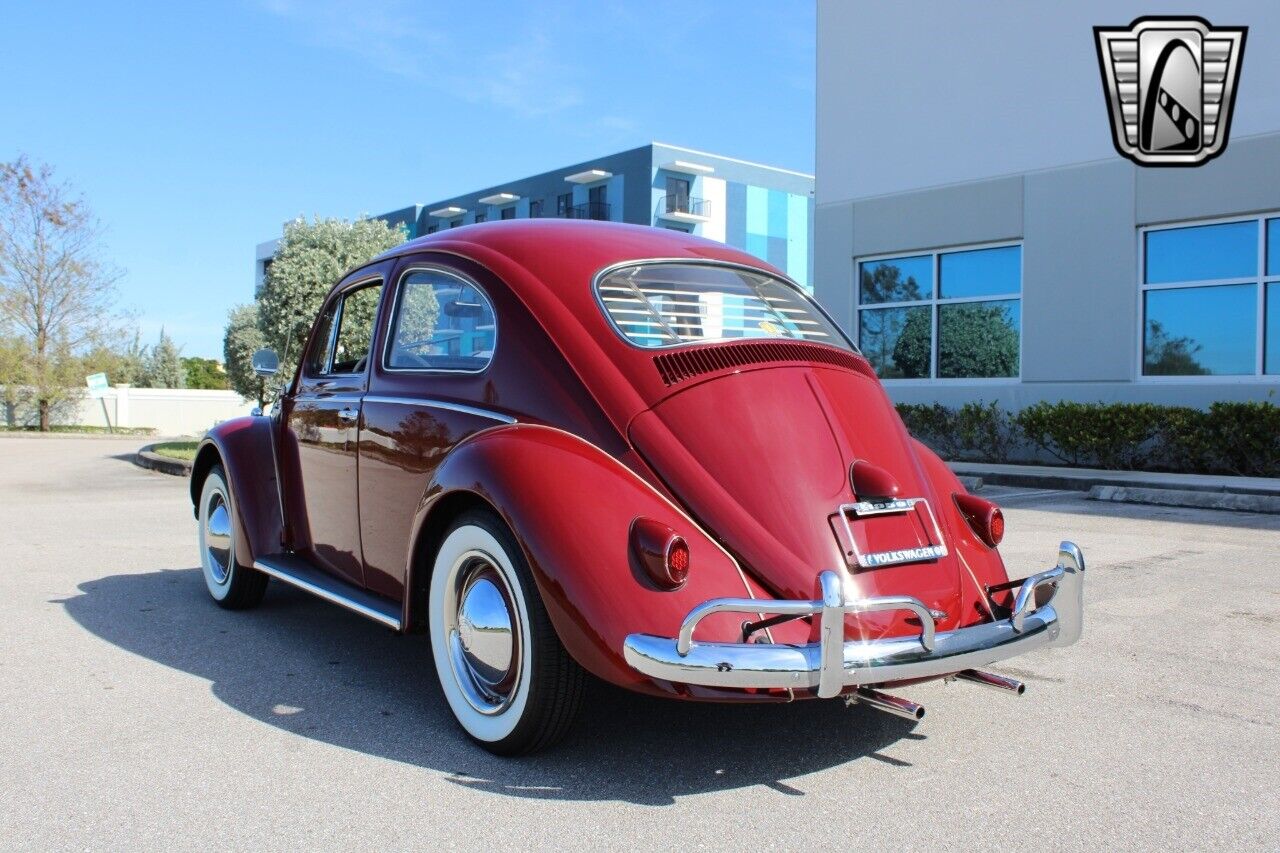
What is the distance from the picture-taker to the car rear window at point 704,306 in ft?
12.7

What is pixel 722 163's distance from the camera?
49.2m

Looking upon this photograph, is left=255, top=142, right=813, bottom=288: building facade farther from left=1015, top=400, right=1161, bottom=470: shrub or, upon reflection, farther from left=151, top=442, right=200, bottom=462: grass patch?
left=1015, top=400, right=1161, bottom=470: shrub

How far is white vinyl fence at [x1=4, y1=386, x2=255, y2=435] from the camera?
118 feet

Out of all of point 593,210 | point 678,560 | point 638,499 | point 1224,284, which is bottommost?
point 678,560

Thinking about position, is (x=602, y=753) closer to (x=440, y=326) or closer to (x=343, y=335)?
(x=440, y=326)

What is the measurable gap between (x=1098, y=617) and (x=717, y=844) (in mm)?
3523

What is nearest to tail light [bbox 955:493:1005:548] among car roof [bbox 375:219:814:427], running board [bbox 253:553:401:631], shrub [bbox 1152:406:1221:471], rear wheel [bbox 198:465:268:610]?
car roof [bbox 375:219:814:427]

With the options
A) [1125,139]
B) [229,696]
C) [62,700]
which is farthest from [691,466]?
[1125,139]

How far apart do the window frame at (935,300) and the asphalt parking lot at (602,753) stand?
10992mm

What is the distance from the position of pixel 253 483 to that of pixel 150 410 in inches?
1461

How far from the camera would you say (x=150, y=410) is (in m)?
38.8

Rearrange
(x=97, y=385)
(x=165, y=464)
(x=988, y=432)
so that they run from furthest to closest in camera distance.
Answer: (x=97, y=385)
(x=165, y=464)
(x=988, y=432)

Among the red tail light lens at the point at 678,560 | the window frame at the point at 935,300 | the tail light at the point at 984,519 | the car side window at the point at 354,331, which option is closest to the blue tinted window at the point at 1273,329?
the window frame at the point at 935,300

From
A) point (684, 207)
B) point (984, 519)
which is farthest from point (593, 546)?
point (684, 207)
